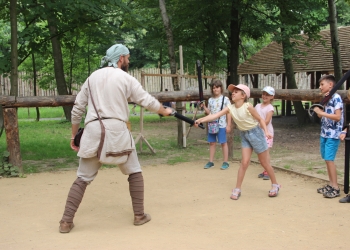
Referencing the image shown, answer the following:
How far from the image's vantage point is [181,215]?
554 cm

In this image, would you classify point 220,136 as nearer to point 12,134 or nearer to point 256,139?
point 256,139

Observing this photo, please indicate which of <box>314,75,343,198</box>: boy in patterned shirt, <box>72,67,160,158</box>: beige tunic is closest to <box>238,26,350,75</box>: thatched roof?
<box>314,75,343,198</box>: boy in patterned shirt

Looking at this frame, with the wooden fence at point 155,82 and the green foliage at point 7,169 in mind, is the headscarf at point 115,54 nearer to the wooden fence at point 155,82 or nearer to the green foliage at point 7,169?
the green foliage at point 7,169

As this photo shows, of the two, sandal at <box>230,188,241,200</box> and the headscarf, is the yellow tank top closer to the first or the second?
sandal at <box>230,188,241,200</box>

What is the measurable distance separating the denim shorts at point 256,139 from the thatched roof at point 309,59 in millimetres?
10853

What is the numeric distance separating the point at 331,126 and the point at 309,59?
1463 centimetres

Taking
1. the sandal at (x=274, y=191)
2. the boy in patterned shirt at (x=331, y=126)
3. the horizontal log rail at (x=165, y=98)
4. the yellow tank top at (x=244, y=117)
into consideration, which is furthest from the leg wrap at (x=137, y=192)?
the horizontal log rail at (x=165, y=98)

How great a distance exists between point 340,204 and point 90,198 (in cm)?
323

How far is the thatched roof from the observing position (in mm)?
18847

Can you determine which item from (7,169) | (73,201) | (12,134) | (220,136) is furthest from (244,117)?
(7,169)

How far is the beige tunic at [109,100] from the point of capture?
490 cm

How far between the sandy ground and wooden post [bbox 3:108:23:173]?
445 millimetres

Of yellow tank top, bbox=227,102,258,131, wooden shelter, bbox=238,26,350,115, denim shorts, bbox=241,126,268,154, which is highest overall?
wooden shelter, bbox=238,26,350,115

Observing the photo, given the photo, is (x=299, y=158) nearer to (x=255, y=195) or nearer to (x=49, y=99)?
(x=255, y=195)
